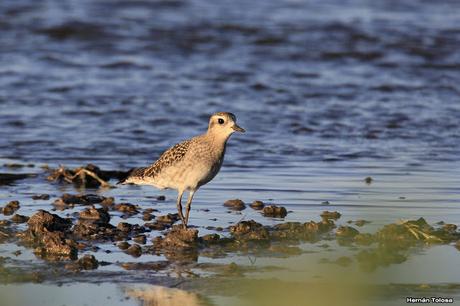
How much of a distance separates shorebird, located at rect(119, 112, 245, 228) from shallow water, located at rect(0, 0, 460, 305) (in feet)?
1.35

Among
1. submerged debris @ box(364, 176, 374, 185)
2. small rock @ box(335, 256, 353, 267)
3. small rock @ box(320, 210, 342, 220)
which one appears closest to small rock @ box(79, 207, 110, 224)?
small rock @ box(320, 210, 342, 220)

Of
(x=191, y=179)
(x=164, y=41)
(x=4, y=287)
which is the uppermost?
(x=164, y=41)

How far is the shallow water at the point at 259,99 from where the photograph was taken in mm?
10141

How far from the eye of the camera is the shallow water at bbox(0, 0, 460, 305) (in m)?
10.1

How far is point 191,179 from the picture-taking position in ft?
29.1

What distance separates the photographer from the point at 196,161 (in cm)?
883

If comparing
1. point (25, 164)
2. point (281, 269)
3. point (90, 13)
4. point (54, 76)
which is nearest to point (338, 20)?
point (90, 13)

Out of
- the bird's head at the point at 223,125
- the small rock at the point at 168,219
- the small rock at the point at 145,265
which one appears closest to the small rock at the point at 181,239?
the small rock at the point at 145,265

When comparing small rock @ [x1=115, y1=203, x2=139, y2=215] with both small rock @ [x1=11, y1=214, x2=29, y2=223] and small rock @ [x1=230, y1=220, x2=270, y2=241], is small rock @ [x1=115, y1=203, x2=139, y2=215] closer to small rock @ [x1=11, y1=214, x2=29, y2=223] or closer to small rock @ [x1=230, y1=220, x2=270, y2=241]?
A: small rock @ [x1=11, y1=214, x2=29, y2=223]

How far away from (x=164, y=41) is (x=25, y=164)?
9084 millimetres

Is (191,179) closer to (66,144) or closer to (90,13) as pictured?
(66,144)

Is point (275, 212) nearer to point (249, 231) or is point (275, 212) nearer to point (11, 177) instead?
point (249, 231)

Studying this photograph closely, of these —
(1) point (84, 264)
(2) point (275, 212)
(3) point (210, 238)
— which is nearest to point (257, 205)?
(2) point (275, 212)

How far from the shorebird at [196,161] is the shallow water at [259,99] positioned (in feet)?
1.35
